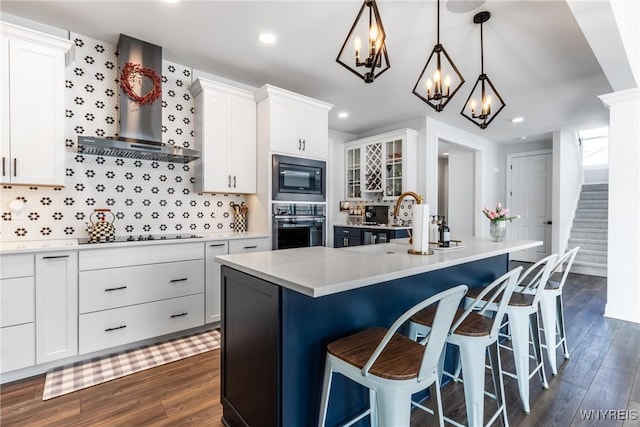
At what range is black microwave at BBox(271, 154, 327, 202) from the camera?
3.48 meters

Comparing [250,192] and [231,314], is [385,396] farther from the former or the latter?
[250,192]

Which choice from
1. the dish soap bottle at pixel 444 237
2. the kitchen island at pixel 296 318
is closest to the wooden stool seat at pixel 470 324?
the kitchen island at pixel 296 318

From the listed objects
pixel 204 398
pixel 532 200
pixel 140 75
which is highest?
pixel 140 75

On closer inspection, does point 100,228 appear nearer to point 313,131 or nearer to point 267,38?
point 267,38

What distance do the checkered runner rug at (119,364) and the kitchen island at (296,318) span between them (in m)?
1.02

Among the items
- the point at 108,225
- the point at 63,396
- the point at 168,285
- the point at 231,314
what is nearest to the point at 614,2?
the point at 231,314

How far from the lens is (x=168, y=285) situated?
276 centimetres

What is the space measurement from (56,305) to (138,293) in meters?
0.52

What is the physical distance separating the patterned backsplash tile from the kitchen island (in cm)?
187

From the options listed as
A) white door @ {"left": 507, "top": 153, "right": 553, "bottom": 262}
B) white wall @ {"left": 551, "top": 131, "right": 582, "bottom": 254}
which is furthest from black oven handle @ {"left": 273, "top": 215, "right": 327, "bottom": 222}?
white door @ {"left": 507, "top": 153, "right": 553, "bottom": 262}

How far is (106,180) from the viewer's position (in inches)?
114

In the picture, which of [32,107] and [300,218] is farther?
[300,218]

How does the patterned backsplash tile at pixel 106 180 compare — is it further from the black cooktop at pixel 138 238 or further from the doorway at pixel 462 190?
the doorway at pixel 462 190

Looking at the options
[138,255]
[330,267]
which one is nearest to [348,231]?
[138,255]
